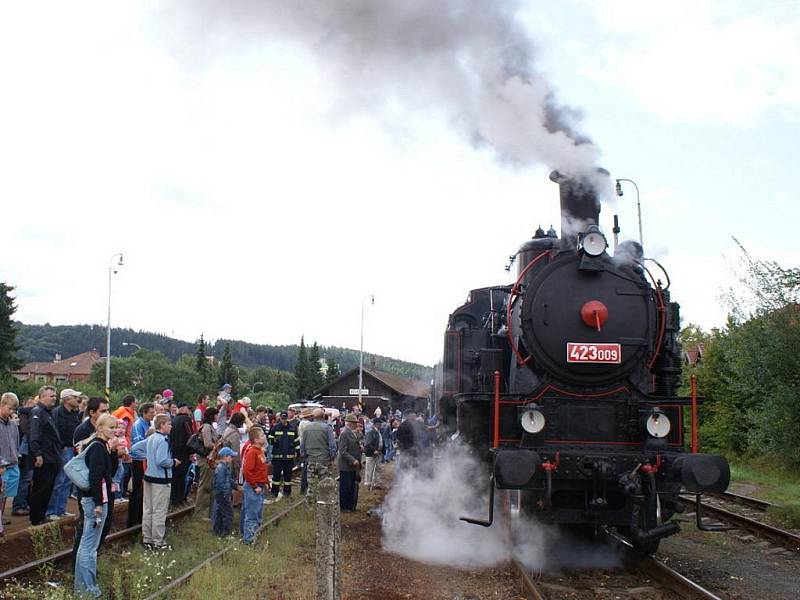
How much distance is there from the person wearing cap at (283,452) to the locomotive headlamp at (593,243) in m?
7.13

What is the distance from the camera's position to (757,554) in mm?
8695

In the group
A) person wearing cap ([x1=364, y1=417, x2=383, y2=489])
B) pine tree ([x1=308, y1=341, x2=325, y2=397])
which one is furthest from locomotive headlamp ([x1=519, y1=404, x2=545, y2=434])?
pine tree ([x1=308, y1=341, x2=325, y2=397])

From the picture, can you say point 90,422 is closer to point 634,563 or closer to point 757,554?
point 634,563

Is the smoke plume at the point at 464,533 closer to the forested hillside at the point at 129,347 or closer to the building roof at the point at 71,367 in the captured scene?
the building roof at the point at 71,367

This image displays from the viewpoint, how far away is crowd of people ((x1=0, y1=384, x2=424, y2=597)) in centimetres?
615

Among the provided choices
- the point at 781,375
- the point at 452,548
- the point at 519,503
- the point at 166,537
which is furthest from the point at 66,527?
the point at 781,375

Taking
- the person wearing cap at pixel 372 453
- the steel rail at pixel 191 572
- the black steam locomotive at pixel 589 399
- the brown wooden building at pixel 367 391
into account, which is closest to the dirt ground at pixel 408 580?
the black steam locomotive at pixel 589 399

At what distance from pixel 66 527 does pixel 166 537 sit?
4.47ft

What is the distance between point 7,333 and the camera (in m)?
39.6

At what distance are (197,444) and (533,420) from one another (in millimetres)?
4959

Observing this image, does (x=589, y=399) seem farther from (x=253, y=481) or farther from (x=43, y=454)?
(x=43, y=454)

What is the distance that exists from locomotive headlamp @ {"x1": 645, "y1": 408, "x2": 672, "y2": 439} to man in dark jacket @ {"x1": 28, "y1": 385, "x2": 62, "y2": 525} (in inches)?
268

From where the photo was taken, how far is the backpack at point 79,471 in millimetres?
5988

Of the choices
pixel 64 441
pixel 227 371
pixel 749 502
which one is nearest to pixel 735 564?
pixel 749 502
